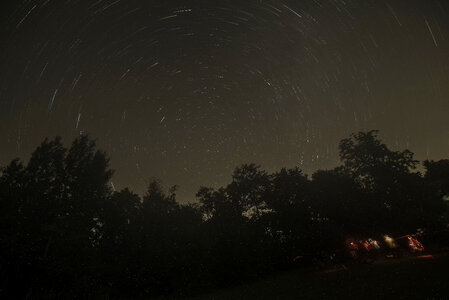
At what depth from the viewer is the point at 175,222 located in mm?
31828

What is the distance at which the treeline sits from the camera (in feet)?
74.7

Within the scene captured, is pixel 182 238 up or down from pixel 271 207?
down

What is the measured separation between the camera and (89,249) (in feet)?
82.9

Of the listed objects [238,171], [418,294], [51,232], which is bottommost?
[418,294]

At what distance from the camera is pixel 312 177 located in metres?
37.5

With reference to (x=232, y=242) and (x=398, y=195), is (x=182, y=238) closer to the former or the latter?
(x=232, y=242)

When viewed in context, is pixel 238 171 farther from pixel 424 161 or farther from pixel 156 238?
pixel 424 161

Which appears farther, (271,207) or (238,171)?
(238,171)

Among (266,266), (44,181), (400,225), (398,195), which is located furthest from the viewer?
(398,195)

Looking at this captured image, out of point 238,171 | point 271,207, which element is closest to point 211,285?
point 271,207

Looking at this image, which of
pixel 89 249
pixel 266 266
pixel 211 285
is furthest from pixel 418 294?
pixel 89 249

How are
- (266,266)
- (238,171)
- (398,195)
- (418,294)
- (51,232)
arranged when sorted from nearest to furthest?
(418,294) → (51,232) → (266,266) → (398,195) → (238,171)

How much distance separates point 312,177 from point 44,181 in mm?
35849

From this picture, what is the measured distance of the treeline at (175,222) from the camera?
2277cm
